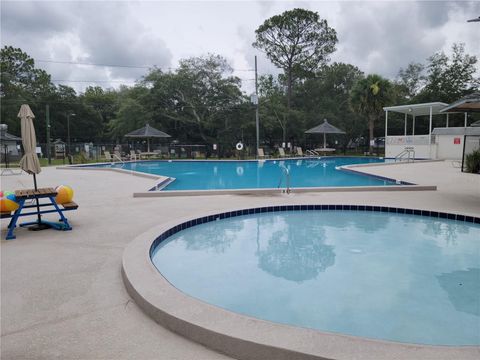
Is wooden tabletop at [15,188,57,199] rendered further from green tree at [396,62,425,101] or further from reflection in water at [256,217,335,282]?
green tree at [396,62,425,101]

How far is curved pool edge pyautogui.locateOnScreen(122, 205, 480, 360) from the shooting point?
198 centimetres

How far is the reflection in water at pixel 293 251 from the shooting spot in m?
4.27

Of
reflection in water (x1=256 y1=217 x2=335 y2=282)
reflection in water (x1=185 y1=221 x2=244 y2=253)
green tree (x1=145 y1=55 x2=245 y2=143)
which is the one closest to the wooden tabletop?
reflection in water (x1=185 y1=221 x2=244 y2=253)

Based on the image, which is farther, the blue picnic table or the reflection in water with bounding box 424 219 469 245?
the reflection in water with bounding box 424 219 469 245

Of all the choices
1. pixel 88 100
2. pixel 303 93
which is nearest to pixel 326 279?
pixel 303 93

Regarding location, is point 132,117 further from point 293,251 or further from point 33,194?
point 293,251

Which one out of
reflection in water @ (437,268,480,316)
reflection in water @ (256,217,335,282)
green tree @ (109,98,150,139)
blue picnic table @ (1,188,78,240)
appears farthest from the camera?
green tree @ (109,98,150,139)

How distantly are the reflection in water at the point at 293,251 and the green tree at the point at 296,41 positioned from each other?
25804mm

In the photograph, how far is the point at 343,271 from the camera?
4.17 meters

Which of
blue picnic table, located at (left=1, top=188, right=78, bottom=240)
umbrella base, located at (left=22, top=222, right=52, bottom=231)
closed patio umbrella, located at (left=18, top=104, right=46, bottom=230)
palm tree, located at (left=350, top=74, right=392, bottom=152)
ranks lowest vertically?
umbrella base, located at (left=22, top=222, right=52, bottom=231)

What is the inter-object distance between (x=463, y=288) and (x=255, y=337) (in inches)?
110

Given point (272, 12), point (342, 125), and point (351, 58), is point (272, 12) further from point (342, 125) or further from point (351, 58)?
point (342, 125)

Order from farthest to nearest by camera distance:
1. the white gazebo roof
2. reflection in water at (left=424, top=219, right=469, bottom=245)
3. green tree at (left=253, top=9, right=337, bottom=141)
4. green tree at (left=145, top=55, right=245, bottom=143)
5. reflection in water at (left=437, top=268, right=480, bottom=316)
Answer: green tree at (left=253, top=9, right=337, bottom=141) < green tree at (left=145, top=55, right=245, bottom=143) < the white gazebo roof < reflection in water at (left=424, top=219, right=469, bottom=245) < reflection in water at (left=437, top=268, right=480, bottom=316)

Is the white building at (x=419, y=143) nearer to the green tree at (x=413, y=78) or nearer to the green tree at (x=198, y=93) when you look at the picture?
the green tree at (x=198, y=93)
